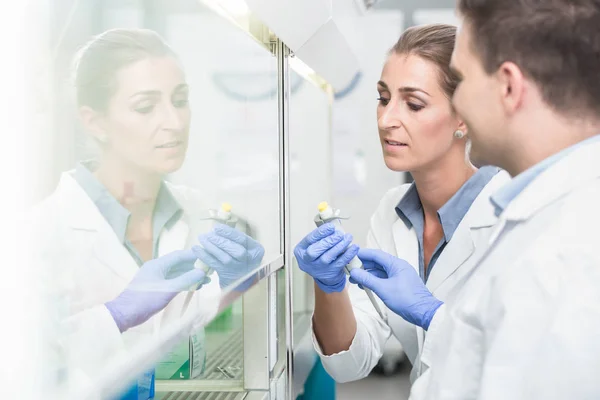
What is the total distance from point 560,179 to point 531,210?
5 centimetres

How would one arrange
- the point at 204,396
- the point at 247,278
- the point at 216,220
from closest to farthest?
the point at 216,220, the point at 247,278, the point at 204,396

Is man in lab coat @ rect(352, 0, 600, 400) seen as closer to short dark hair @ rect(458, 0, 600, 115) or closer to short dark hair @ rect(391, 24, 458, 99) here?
short dark hair @ rect(458, 0, 600, 115)

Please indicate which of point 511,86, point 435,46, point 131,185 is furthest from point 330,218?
point 131,185

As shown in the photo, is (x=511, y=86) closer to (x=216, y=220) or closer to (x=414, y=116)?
(x=216, y=220)

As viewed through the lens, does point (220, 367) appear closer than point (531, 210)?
No

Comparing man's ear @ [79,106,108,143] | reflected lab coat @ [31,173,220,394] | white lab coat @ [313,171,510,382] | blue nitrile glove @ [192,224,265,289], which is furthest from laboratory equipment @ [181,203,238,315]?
white lab coat @ [313,171,510,382]

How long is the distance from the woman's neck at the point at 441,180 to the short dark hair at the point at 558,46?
3.03ft

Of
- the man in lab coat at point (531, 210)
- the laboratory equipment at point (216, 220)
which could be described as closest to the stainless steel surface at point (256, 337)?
the laboratory equipment at point (216, 220)

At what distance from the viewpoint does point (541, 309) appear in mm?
690

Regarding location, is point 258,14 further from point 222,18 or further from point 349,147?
point 349,147

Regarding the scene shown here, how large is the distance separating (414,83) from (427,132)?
0.14m

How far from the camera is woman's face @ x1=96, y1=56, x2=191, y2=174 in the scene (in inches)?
26.7

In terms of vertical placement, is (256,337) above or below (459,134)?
below

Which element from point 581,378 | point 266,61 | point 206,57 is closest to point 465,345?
point 581,378
